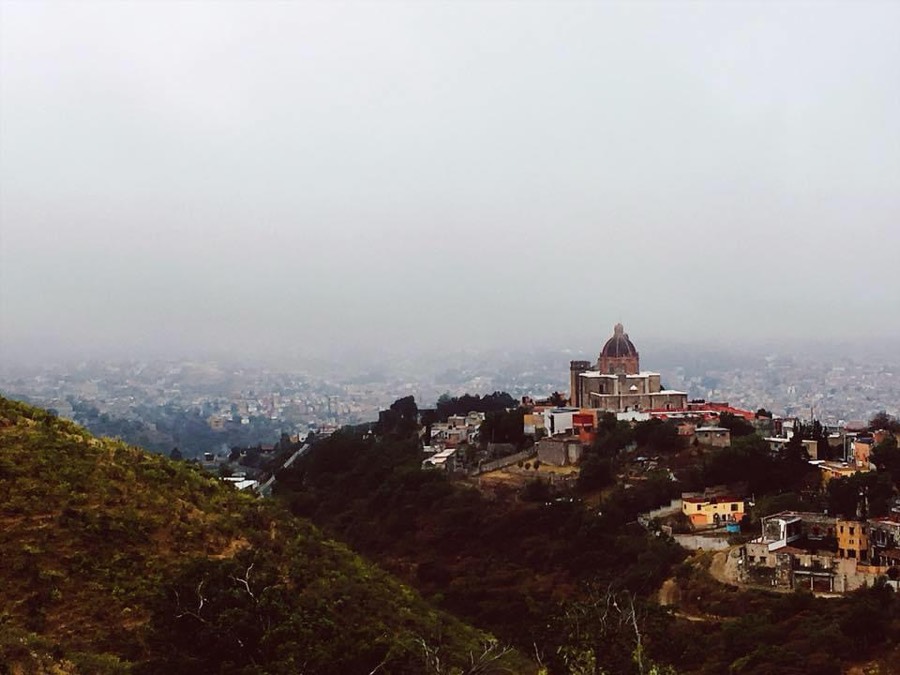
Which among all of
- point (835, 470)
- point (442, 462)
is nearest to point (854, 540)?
point (835, 470)

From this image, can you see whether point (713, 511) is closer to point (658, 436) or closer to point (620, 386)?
point (658, 436)

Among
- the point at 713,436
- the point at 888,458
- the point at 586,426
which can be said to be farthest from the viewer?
the point at 586,426

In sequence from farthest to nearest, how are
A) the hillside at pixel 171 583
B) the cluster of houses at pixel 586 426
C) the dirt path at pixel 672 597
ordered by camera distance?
1. the cluster of houses at pixel 586 426
2. the dirt path at pixel 672 597
3. the hillside at pixel 171 583

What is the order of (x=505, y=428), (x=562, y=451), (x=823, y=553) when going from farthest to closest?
(x=505, y=428) → (x=562, y=451) → (x=823, y=553)

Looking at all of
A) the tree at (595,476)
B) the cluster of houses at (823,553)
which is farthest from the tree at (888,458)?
the tree at (595,476)

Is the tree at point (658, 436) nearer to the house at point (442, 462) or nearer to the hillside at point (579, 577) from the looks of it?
the hillside at point (579, 577)

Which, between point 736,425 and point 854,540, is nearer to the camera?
point 854,540

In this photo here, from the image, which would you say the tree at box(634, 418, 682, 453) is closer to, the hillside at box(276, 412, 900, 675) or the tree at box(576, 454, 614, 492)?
the hillside at box(276, 412, 900, 675)
